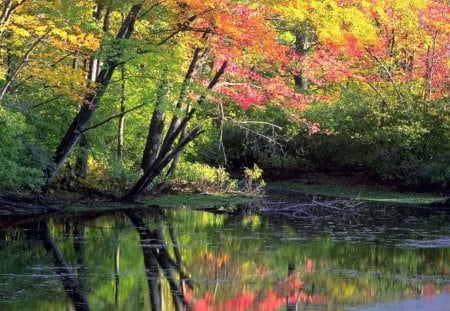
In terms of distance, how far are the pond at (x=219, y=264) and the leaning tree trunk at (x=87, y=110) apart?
6.78ft

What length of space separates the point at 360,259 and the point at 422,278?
1.74 meters

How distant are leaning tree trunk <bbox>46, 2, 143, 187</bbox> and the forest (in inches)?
1.6

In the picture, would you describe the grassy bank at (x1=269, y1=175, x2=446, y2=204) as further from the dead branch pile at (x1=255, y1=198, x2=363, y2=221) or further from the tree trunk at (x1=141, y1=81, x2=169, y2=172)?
the tree trunk at (x1=141, y1=81, x2=169, y2=172)

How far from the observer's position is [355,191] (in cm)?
2717

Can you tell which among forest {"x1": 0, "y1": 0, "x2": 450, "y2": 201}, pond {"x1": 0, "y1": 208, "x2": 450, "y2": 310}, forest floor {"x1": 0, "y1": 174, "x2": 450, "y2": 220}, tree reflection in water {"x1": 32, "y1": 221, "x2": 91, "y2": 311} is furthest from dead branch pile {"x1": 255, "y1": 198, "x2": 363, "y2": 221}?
tree reflection in water {"x1": 32, "y1": 221, "x2": 91, "y2": 311}

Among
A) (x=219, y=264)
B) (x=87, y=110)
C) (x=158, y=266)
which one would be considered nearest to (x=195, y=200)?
(x=87, y=110)

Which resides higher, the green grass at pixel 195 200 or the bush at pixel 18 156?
the bush at pixel 18 156

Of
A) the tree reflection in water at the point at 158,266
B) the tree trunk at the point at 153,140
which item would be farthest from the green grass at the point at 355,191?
the tree reflection in water at the point at 158,266

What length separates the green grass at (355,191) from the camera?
2471 cm

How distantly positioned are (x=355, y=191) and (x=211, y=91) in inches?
339

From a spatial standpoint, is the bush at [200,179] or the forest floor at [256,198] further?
the bush at [200,179]

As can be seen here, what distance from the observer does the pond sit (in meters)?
10.4

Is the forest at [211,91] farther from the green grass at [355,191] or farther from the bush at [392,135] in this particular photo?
the green grass at [355,191]

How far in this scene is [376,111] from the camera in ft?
90.7
